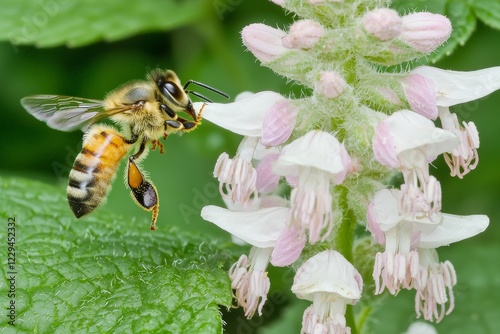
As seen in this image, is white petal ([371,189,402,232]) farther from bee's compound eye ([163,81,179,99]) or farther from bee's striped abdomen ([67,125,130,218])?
bee's striped abdomen ([67,125,130,218])

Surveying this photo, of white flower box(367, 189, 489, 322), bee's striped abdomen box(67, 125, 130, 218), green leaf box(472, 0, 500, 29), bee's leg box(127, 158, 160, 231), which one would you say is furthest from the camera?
green leaf box(472, 0, 500, 29)

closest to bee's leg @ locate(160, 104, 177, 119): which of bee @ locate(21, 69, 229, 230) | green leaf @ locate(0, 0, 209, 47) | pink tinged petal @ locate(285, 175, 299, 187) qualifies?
bee @ locate(21, 69, 229, 230)

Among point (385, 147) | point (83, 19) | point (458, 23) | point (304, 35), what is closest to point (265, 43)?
point (304, 35)

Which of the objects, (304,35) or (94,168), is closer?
(304,35)

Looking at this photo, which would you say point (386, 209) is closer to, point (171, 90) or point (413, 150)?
point (413, 150)

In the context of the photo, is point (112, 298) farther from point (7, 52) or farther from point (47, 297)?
point (7, 52)

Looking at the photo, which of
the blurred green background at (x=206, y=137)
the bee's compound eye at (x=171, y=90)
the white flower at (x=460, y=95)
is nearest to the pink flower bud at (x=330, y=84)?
the white flower at (x=460, y=95)

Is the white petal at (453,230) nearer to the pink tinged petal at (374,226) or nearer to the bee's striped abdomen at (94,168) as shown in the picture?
the pink tinged petal at (374,226)
